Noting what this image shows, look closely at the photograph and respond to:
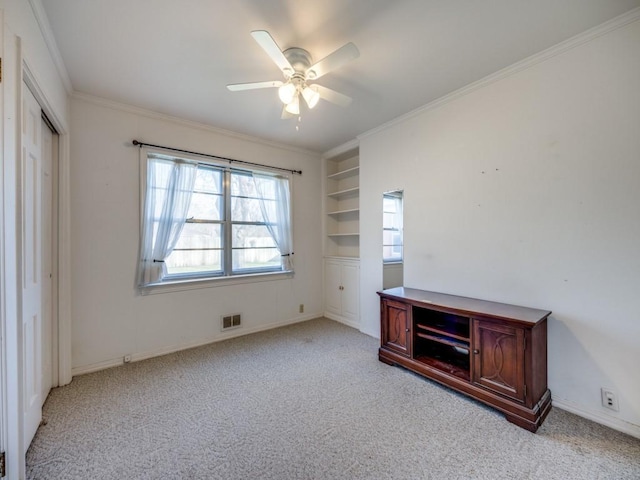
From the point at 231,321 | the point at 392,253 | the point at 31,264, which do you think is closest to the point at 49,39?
the point at 31,264

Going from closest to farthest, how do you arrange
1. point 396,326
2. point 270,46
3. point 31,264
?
point 270,46
point 31,264
point 396,326

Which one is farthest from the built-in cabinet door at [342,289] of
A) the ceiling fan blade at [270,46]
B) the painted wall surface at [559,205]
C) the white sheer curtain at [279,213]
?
the ceiling fan blade at [270,46]

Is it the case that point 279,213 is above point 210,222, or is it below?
above

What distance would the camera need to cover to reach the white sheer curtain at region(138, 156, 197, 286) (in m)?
2.83

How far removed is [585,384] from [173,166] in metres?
4.10

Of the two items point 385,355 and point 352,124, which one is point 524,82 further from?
point 385,355

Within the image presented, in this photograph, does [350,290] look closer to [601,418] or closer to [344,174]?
[344,174]

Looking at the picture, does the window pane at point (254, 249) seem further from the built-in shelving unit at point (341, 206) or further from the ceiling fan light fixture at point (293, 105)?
the ceiling fan light fixture at point (293, 105)

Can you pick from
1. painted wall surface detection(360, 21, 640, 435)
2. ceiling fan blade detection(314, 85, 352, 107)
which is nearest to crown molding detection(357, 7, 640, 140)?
painted wall surface detection(360, 21, 640, 435)

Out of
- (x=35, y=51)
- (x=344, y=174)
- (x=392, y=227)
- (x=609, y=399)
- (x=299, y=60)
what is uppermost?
(x=299, y=60)

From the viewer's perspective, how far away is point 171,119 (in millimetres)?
3004

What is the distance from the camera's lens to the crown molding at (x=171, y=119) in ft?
8.48

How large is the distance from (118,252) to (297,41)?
256cm

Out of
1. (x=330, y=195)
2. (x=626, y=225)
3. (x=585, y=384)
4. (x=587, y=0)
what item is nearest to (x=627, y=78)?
(x=587, y=0)
